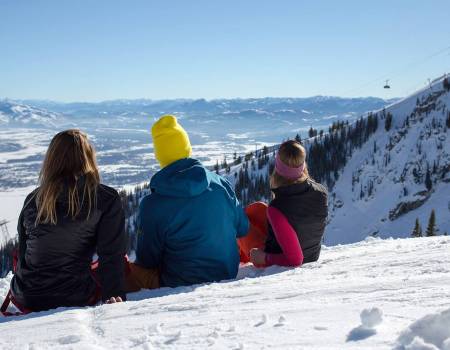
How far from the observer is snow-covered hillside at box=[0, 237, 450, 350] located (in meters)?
2.64

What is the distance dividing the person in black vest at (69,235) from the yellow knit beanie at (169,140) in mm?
862

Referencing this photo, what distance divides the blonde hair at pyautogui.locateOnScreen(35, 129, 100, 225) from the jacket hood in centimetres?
93

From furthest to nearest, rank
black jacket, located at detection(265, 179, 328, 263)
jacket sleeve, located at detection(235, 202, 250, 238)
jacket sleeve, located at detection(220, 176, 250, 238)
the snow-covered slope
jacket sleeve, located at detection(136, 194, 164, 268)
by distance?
1. the snow-covered slope
2. black jacket, located at detection(265, 179, 328, 263)
3. jacket sleeve, located at detection(235, 202, 250, 238)
4. jacket sleeve, located at detection(220, 176, 250, 238)
5. jacket sleeve, located at detection(136, 194, 164, 268)

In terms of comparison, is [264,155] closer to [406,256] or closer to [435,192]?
[435,192]

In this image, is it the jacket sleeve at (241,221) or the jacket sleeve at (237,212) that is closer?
the jacket sleeve at (237,212)

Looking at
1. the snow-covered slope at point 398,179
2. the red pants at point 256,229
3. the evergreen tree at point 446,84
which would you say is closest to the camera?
the red pants at point 256,229

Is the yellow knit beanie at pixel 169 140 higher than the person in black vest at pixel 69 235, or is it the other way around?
the yellow knit beanie at pixel 169 140

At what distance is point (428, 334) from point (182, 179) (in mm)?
3336

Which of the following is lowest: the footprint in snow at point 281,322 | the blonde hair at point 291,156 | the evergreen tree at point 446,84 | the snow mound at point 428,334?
the footprint in snow at point 281,322

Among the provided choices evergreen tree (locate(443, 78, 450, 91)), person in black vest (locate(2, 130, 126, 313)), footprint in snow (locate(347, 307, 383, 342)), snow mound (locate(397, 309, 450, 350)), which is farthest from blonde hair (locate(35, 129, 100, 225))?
evergreen tree (locate(443, 78, 450, 91))

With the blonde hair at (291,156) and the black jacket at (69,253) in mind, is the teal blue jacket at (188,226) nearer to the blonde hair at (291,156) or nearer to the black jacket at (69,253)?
Answer: the black jacket at (69,253)

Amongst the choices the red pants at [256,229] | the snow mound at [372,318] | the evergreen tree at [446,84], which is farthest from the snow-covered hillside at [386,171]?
the snow mound at [372,318]

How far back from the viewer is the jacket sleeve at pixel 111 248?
477 cm

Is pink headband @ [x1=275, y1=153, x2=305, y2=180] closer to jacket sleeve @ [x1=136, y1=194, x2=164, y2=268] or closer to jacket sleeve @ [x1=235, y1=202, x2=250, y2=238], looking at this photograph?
jacket sleeve @ [x1=235, y1=202, x2=250, y2=238]
